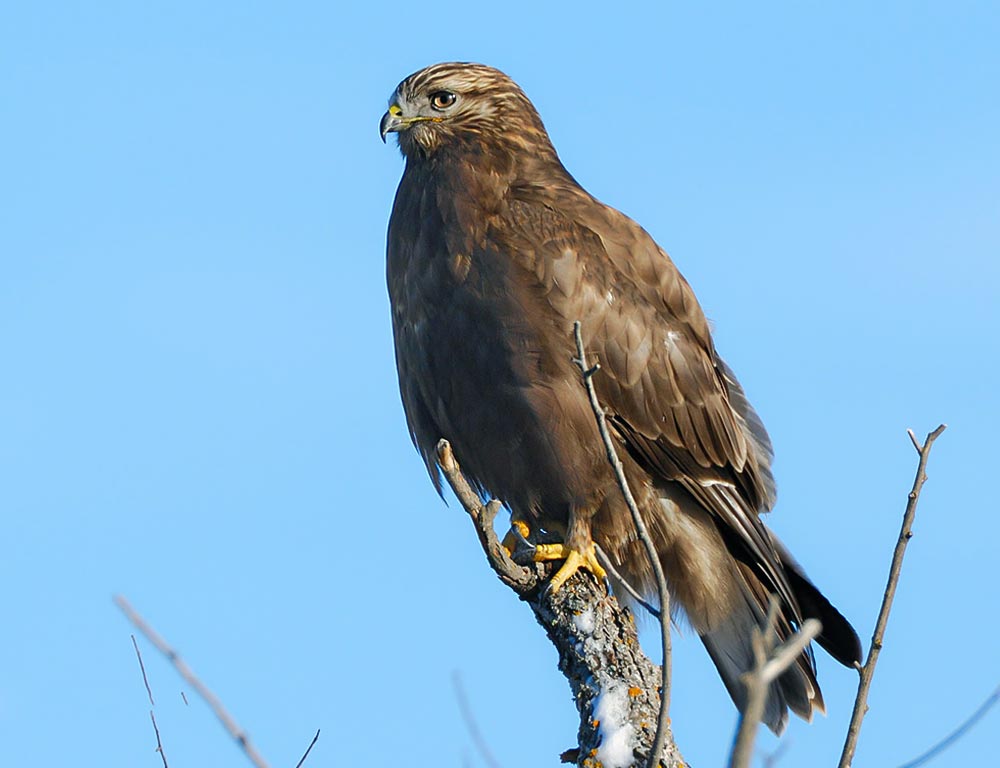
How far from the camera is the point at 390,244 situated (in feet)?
21.1

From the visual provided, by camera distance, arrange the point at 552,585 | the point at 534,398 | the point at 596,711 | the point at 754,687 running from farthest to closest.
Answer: the point at 534,398 < the point at 552,585 < the point at 596,711 < the point at 754,687

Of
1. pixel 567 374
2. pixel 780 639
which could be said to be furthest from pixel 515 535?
pixel 780 639

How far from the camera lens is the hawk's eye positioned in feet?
21.8

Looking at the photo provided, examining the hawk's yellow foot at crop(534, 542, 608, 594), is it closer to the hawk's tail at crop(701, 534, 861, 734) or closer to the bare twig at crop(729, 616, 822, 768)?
the hawk's tail at crop(701, 534, 861, 734)

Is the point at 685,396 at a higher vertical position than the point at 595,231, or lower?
lower

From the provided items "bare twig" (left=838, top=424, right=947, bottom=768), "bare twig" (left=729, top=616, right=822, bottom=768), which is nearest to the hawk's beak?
"bare twig" (left=838, top=424, right=947, bottom=768)

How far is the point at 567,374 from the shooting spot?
5727 mm

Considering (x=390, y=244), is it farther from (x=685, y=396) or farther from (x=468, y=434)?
(x=685, y=396)

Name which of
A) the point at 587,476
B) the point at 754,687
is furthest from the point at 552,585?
the point at 754,687

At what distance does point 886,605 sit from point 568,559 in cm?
198

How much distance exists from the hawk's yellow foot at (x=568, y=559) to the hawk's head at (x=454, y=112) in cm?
207

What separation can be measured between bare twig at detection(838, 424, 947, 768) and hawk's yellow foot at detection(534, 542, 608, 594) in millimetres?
1757

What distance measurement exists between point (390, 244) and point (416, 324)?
569 mm

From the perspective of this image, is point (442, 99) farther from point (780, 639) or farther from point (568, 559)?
point (780, 639)
